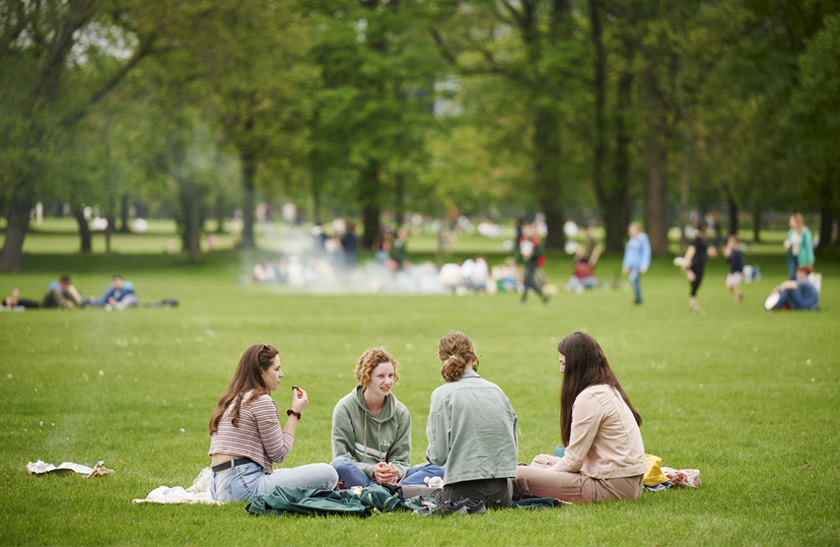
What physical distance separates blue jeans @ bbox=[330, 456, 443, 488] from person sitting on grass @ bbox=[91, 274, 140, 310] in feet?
57.3

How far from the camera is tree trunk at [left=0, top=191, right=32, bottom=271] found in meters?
31.8

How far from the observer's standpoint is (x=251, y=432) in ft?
22.0

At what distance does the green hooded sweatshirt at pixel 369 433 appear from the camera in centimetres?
713

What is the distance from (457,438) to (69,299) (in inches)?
744

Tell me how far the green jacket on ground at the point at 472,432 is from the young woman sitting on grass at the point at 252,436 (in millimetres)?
954

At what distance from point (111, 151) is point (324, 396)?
94.1 feet

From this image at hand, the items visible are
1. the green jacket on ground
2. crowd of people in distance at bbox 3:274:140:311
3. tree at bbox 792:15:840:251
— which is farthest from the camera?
tree at bbox 792:15:840:251

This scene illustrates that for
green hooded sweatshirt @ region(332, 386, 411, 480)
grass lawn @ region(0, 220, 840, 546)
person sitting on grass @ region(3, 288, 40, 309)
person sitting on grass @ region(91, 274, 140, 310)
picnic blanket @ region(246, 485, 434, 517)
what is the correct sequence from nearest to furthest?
grass lawn @ region(0, 220, 840, 546) → picnic blanket @ region(246, 485, 434, 517) → green hooded sweatshirt @ region(332, 386, 411, 480) → person sitting on grass @ region(3, 288, 40, 309) → person sitting on grass @ region(91, 274, 140, 310)

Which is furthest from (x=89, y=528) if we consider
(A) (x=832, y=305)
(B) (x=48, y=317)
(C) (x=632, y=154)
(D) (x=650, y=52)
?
(C) (x=632, y=154)

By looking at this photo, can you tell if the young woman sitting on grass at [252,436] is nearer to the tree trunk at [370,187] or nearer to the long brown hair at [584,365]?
the long brown hair at [584,365]

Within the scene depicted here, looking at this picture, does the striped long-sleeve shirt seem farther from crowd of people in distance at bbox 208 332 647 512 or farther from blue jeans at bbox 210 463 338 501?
blue jeans at bbox 210 463 338 501

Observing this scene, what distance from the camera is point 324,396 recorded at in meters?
11.7

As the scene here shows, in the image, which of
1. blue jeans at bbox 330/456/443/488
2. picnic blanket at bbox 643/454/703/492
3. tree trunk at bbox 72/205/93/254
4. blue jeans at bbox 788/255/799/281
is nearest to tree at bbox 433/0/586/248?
tree trunk at bbox 72/205/93/254

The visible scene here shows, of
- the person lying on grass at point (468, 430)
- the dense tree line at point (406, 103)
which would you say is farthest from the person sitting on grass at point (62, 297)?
the person lying on grass at point (468, 430)
